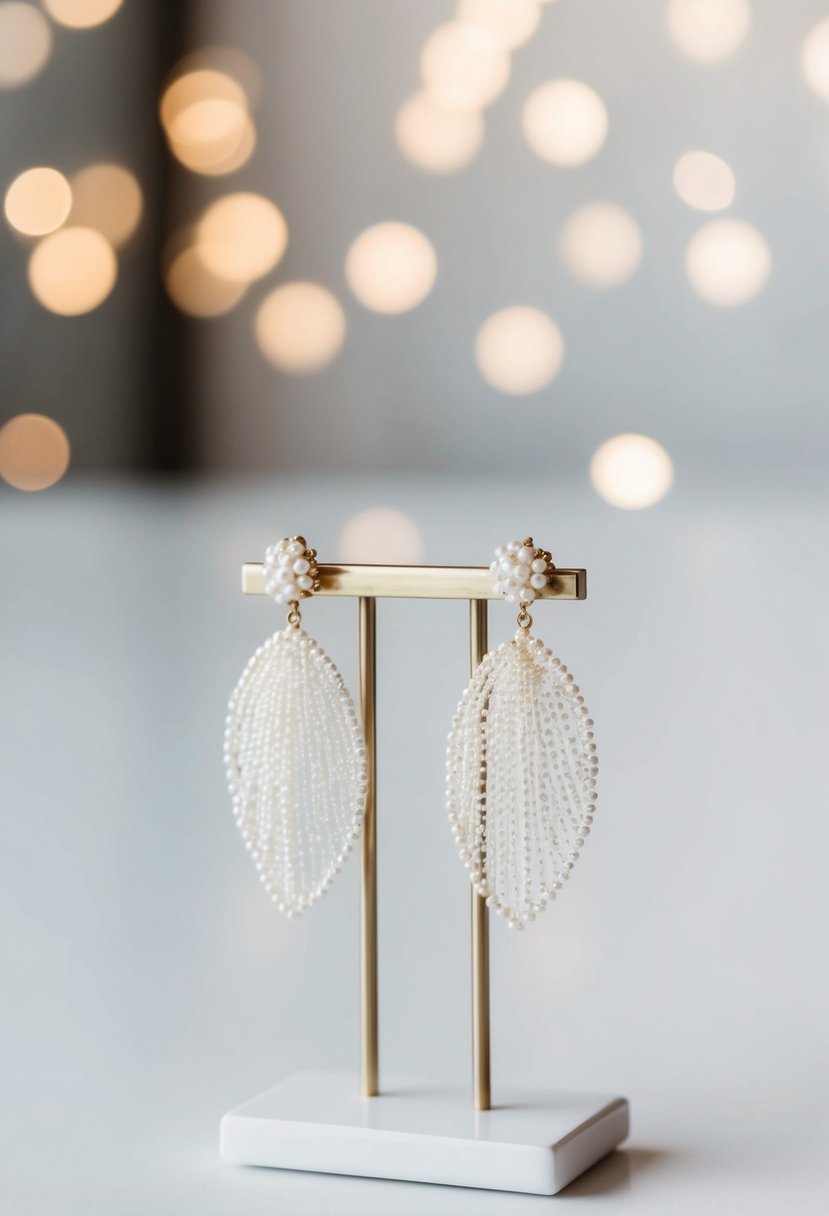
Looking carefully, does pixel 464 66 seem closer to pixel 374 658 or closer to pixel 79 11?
pixel 79 11

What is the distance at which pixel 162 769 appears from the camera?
105 centimetres

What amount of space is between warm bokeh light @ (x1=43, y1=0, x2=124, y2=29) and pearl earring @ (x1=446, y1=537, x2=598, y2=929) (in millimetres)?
1299

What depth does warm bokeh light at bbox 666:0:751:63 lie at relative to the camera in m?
1.50

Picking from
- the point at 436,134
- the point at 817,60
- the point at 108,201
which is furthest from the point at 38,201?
the point at 817,60

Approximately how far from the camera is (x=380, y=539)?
138 cm

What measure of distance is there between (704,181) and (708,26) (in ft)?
0.47

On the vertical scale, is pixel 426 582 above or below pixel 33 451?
below

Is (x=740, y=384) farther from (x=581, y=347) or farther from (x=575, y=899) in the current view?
(x=575, y=899)

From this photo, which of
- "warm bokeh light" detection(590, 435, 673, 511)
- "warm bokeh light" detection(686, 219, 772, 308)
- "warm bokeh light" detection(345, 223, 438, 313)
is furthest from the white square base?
"warm bokeh light" detection(345, 223, 438, 313)

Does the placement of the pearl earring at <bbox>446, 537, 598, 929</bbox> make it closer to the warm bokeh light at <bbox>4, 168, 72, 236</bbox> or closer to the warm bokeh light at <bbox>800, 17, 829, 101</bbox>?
the warm bokeh light at <bbox>800, 17, 829, 101</bbox>

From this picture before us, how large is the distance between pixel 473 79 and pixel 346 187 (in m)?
0.17

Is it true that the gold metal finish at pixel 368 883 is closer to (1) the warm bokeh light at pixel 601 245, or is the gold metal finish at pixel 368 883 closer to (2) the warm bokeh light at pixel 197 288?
(1) the warm bokeh light at pixel 601 245

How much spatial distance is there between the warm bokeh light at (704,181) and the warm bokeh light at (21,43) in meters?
0.67

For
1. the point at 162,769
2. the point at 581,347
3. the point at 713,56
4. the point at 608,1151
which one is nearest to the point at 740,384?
the point at 581,347
